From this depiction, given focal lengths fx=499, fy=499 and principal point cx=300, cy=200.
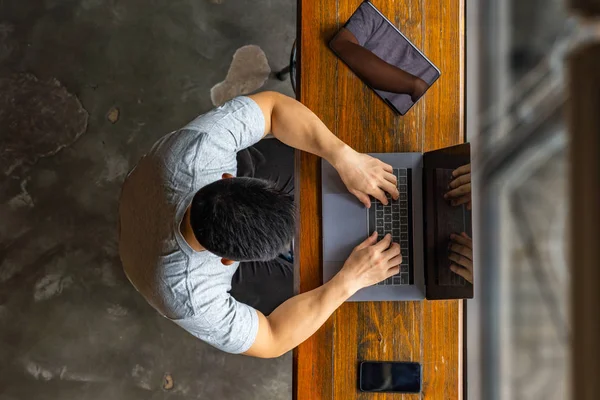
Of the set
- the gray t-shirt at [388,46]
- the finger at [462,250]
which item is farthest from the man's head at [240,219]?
the gray t-shirt at [388,46]

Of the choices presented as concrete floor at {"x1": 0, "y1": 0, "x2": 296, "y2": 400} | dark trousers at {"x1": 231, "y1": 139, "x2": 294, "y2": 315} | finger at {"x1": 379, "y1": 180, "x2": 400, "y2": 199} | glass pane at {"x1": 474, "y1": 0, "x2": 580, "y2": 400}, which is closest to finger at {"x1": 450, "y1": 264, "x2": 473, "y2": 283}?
glass pane at {"x1": 474, "y1": 0, "x2": 580, "y2": 400}

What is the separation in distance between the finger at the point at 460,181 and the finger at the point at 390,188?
0.17 m

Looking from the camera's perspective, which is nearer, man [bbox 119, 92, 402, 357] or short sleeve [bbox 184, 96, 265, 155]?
man [bbox 119, 92, 402, 357]

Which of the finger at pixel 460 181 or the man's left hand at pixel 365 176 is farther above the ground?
the man's left hand at pixel 365 176

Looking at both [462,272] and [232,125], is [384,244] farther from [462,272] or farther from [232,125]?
[232,125]

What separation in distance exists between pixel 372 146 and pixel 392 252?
0.96 feet

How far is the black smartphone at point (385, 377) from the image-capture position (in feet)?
4.27

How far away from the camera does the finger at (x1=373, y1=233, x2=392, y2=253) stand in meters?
1.28

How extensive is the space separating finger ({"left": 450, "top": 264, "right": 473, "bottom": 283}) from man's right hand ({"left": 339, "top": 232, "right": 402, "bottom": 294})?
0.52 ft

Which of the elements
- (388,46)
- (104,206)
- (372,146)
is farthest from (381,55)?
(104,206)

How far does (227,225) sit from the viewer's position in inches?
37.7

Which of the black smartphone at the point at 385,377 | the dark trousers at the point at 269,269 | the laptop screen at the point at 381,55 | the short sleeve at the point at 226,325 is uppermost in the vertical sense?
the laptop screen at the point at 381,55

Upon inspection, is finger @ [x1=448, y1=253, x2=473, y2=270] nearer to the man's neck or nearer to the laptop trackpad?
the laptop trackpad

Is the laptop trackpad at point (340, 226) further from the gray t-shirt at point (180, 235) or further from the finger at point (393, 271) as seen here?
the gray t-shirt at point (180, 235)
